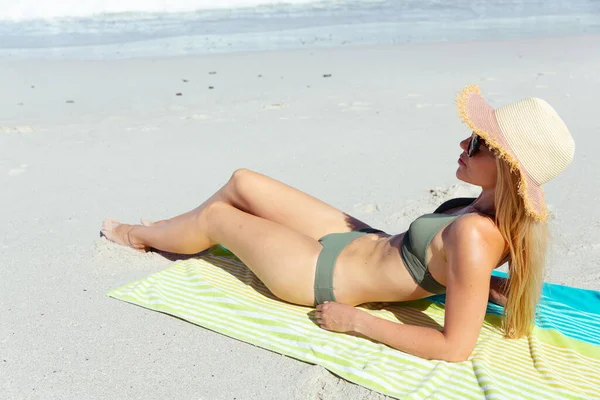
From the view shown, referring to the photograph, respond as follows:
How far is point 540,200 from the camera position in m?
2.65

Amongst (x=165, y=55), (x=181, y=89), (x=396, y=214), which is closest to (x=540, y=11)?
(x=165, y=55)

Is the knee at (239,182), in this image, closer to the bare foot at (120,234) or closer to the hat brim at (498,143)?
the bare foot at (120,234)

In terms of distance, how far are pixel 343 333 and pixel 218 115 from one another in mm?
4700

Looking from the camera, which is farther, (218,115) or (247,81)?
(247,81)

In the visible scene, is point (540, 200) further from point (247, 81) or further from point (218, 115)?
point (247, 81)

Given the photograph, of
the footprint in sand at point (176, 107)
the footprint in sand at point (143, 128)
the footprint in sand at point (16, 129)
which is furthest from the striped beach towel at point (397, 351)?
the footprint in sand at point (176, 107)

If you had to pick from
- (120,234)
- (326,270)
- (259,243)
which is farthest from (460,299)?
(120,234)

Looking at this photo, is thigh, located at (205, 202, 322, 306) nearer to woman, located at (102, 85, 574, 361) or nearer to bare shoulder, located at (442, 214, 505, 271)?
woman, located at (102, 85, 574, 361)

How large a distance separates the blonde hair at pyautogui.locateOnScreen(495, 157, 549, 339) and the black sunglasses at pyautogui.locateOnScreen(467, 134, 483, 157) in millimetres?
112

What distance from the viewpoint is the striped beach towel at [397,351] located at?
269 centimetres

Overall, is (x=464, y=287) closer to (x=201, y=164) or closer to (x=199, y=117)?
(x=201, y=164)

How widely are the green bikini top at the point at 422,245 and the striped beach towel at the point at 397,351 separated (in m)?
0.32

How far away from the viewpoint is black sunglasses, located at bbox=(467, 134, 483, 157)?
2.69 m

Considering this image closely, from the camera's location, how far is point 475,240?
258cm
